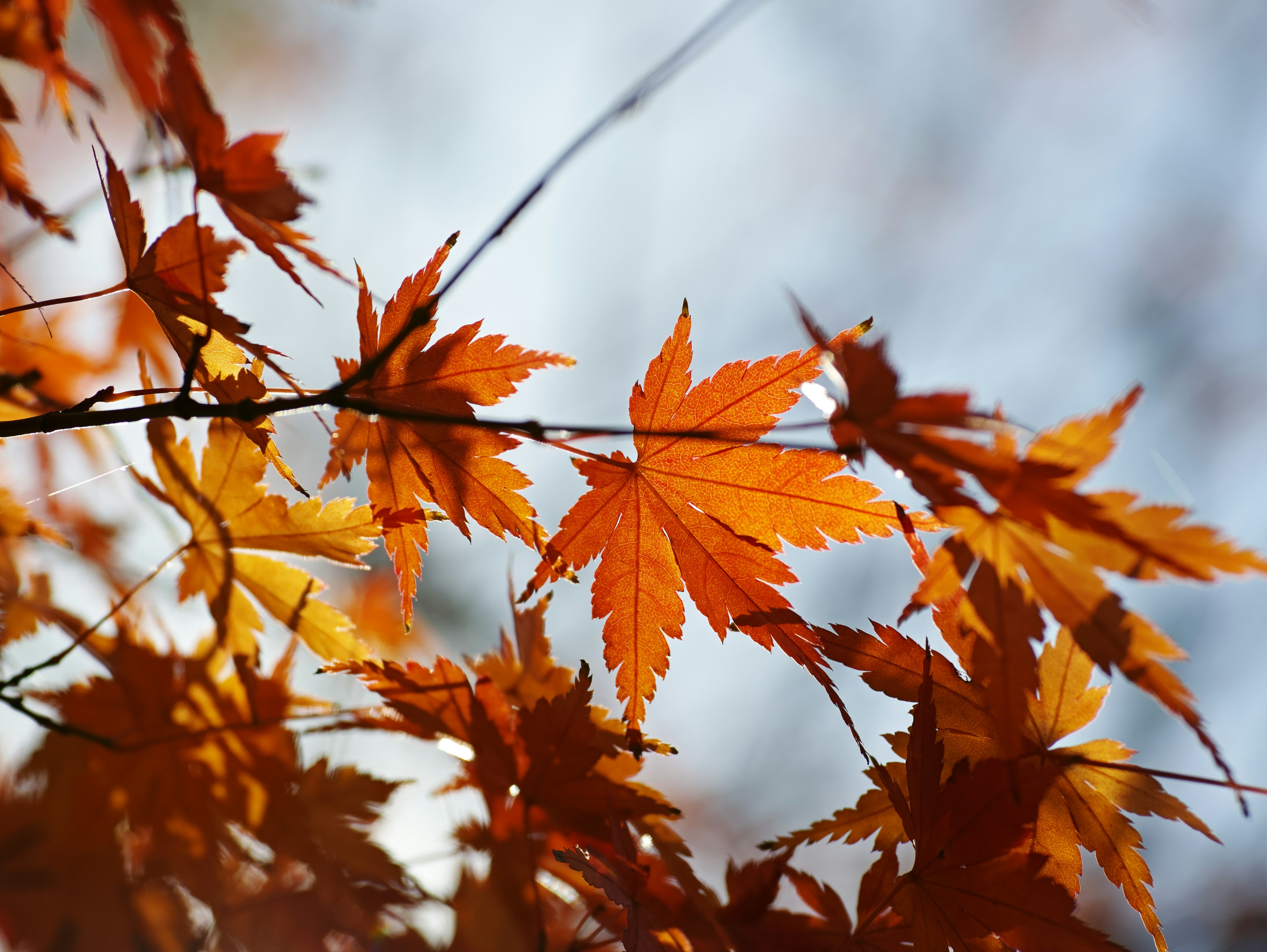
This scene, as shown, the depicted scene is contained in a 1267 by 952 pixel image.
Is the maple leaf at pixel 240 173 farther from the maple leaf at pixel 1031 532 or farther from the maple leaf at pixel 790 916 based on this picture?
the maple leaf at pixel 790 916

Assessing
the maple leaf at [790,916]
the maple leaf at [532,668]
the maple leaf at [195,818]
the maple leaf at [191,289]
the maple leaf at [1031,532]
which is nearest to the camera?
the maple leaf at [1031,532]

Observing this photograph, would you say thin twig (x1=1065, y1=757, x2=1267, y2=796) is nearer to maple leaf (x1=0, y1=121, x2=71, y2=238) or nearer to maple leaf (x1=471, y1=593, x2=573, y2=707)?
maple leaf (x1=471, y1=593, x2=573, y2=707)

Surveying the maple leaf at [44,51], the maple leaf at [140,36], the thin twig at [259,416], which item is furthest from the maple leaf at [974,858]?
the maple leaf at [44,51]

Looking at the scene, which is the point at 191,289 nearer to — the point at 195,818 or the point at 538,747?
the point at 538,747

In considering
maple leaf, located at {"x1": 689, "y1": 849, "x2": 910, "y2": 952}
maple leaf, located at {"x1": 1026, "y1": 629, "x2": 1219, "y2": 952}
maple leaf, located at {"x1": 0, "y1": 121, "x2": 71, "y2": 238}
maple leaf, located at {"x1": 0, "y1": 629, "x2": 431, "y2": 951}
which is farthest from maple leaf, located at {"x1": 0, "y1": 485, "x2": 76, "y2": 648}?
maple leaf, located at {"x1": 1026, "y1": 629, "x2": 1219, "y2": 952}

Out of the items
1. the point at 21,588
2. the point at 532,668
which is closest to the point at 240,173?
the point at 532,668

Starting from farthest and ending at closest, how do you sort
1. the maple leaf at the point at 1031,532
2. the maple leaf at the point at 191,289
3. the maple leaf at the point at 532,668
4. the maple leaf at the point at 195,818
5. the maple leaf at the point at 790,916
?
the maple leaf at the point at 195,818 → the maple leaf at the point at 532,668 → the maple leaf at the point at 790,916 → the maple leaf at the point at 191,289 → the maple leaf at the point at 1031,532
